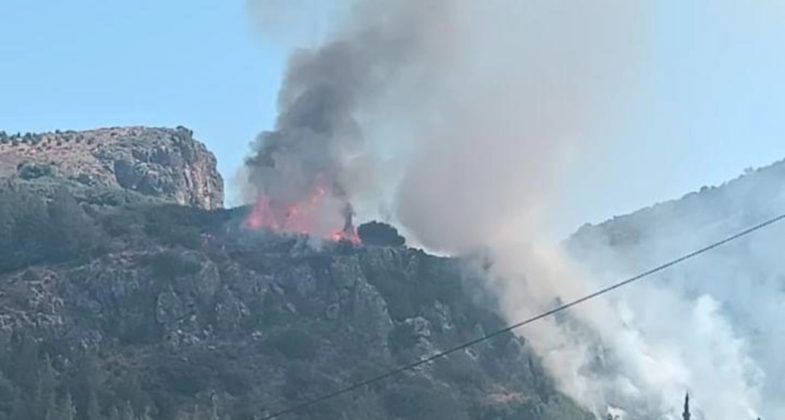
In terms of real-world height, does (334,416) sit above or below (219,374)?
below

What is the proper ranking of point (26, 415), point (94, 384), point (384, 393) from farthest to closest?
point (384, 393) < point (94, 384) < point (26, 415)

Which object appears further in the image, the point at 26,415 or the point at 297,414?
the point at 297,414

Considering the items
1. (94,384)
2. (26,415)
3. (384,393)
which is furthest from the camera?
(384,393)

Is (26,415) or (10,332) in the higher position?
(10,332)

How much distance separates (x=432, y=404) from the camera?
195m

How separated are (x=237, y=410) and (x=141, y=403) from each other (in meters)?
11.5

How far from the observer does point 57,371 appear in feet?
623

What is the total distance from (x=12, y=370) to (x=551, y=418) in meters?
68.1

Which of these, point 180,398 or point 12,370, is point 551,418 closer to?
point 180,398

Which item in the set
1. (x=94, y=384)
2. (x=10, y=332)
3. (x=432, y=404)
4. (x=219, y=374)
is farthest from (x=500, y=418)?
(x=10, y=332)

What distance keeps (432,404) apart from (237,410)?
83.0ft

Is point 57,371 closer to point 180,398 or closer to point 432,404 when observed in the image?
point 180,398

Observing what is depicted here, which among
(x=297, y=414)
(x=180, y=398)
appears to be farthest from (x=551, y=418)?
(x=180, y=398)

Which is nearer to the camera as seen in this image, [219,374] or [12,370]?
[12,370]
